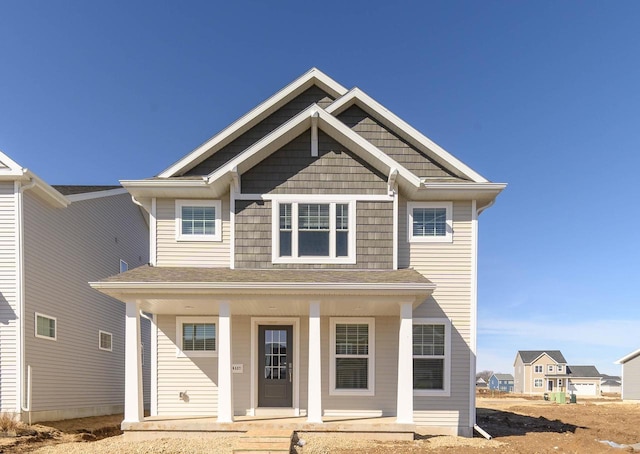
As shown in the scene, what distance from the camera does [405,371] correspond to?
29.0 feet

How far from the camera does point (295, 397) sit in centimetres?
1022

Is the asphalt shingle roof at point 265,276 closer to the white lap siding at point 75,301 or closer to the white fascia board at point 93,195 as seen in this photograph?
the white lap siding at point 75,301

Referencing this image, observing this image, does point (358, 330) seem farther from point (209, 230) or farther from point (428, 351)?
point (209, 230)

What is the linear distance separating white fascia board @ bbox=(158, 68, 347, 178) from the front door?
4473 mm

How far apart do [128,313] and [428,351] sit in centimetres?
680

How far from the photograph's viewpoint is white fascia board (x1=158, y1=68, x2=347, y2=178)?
10.8m

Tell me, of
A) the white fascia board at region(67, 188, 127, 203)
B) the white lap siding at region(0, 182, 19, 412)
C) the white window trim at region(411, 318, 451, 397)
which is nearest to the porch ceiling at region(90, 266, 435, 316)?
the white window trim at region(411, 318, 451, 397)

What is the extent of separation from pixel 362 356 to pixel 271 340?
2.22 metres

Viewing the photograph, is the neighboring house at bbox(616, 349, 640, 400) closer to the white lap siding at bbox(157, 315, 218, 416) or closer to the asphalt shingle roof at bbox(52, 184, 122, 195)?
the white lap siding at bbox(157, 315, 218, 416)

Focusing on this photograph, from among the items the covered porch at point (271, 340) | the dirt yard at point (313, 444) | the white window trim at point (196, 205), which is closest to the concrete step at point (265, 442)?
the dirt yard at point (313, 444)

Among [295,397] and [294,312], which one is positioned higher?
[294,312]

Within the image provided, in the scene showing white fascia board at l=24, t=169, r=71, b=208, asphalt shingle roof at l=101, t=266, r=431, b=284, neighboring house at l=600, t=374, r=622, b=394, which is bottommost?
neighboring house at l=600, t=374, r=622, b=394

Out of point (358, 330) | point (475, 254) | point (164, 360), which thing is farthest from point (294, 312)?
point (475, 254)

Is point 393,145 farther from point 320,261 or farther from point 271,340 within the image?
point 271,340
